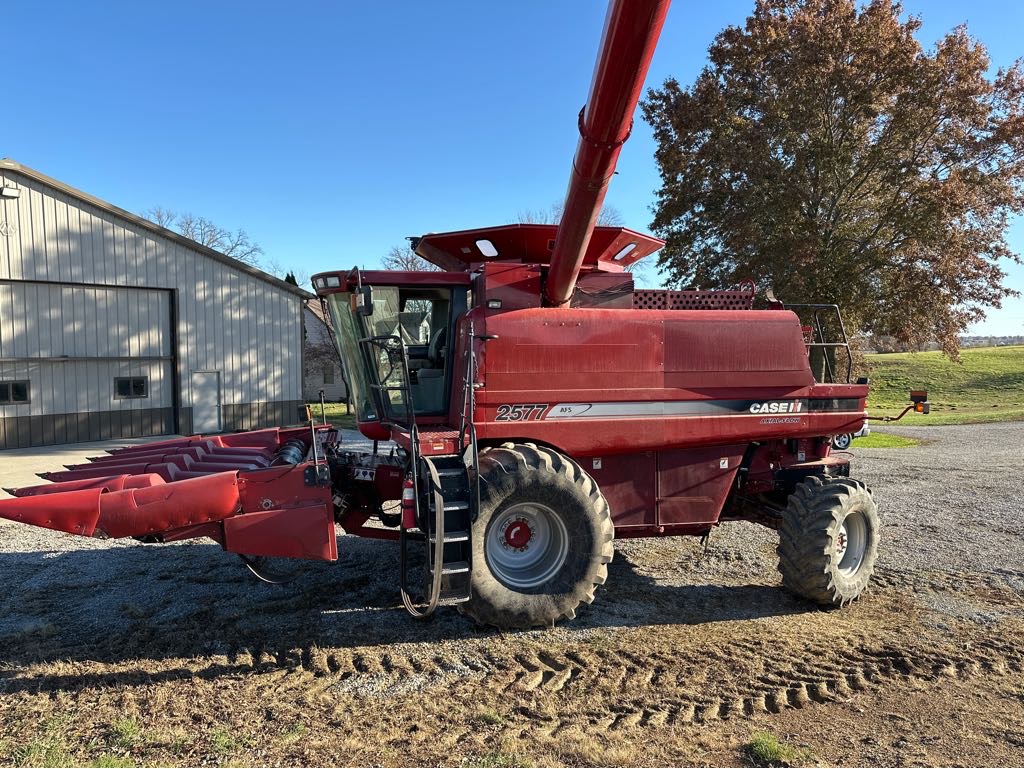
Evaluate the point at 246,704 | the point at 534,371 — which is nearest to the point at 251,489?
the point at 246,704

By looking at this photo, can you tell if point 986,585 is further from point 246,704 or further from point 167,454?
point 167,454

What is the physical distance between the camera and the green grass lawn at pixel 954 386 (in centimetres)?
2550

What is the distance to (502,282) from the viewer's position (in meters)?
5.21

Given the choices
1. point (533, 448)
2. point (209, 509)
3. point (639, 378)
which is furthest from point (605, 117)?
point (209, 509)

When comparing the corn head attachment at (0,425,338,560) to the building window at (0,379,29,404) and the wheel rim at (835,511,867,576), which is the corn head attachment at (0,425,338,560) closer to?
the wheel rim at (835,511,867,576)

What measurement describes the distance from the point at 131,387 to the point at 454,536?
16203mm

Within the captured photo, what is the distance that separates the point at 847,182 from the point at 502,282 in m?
13.9

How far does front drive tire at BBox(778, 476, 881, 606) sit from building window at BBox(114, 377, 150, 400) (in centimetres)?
1699

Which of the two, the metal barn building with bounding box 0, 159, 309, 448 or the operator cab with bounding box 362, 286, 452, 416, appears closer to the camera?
the operator cab with bounding box 362, 286, 452, 416

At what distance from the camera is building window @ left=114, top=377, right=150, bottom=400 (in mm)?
17281

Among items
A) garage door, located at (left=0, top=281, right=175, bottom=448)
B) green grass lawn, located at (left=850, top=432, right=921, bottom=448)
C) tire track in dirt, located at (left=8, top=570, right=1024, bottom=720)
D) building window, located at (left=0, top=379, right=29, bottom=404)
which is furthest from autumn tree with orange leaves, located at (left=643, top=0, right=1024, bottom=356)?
building window, located at (left=0, top=379, right=29, bottom=404)

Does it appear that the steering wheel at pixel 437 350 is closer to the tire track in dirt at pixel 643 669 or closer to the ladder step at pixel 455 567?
the ladder step at pixel 455 567

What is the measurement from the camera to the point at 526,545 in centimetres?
511

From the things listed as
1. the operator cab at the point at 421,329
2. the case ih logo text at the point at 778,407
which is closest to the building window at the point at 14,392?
the operator cab at the point at 421,329
